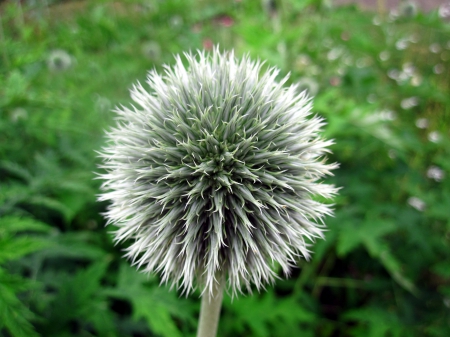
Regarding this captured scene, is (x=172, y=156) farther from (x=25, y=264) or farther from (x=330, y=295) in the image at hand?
(x=330, y=295)

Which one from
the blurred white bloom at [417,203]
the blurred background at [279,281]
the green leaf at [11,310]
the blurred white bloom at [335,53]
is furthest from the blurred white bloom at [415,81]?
the green leaf at [11,310]

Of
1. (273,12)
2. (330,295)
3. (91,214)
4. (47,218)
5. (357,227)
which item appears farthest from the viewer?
(273,12)

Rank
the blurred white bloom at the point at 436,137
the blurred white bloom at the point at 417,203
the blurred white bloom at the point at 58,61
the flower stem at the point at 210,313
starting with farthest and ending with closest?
the blurred white bloom at the point at 58,61
the blurred white bloom at the point at 417,203
the blurred white bloom at the point at 436,137
the flower stem at the point at 210,313

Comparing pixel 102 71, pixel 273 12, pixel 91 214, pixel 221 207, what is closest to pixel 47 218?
pixel 91 214

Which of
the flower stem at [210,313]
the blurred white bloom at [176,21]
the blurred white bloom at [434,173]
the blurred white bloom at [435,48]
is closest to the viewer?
the flower stem at [210,313]

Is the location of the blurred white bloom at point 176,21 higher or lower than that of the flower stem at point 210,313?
higher

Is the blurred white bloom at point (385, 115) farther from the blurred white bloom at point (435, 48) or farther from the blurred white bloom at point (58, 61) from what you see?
the blurred white bloom at point (58, 61)
